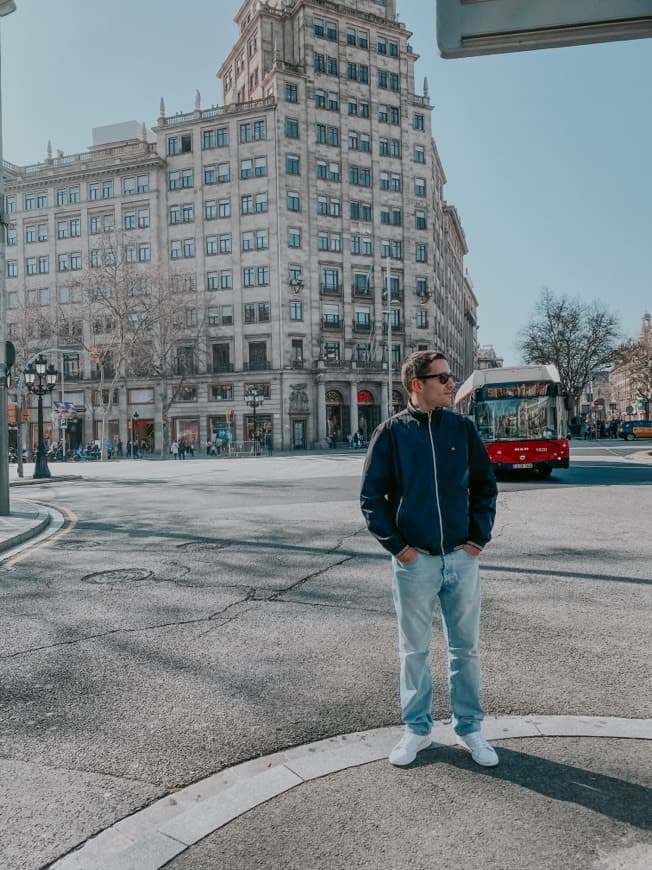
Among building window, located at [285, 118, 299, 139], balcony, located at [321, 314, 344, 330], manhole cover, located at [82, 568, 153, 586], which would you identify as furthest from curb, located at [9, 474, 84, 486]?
building window, located at [285, 118, 299, 139]

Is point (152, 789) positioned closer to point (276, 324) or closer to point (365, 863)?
point (365, 863)

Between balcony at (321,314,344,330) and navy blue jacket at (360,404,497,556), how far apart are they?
173 ft

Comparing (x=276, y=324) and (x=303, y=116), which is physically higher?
(x=303, y=116)

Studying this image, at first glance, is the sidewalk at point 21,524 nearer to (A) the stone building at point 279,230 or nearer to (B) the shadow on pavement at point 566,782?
(B) the shadow on pavement at point 566,782

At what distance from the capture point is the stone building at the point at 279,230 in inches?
2125

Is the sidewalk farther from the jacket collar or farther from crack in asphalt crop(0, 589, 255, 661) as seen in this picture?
the jacket collar

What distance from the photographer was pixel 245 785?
114 inches

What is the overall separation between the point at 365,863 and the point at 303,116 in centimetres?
5908

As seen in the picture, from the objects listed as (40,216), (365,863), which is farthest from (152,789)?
(40,216)

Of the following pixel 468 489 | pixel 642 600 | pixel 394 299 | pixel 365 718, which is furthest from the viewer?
pixel 394 299

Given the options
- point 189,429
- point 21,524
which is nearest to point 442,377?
point 21,524

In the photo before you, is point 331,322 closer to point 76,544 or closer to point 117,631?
point 76,544

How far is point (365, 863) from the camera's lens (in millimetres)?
2359

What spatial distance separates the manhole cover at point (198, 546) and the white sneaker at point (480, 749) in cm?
614
